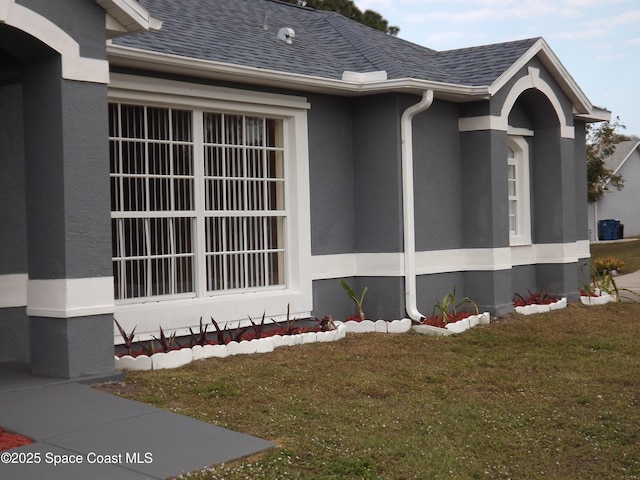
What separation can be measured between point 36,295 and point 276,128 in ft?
14.7

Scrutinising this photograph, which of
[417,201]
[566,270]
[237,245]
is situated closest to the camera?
[237,245]

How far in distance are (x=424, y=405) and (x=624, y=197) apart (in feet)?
123

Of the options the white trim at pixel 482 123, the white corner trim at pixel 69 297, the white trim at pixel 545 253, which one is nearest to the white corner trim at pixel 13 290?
the white corner trim at pixel 69 297

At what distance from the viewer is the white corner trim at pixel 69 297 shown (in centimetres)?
758

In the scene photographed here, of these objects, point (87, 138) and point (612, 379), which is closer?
point (87, 138)

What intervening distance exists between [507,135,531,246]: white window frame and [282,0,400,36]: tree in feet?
61.9

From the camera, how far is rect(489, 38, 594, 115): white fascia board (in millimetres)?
12914

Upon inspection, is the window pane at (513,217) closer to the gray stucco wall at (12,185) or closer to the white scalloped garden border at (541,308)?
the white scalloped garden border at (541,308)

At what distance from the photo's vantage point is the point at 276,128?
11266 millimetres

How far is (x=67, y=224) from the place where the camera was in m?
7.61

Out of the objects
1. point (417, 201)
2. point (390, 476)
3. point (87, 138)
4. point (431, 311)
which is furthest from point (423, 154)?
point (390, 476)

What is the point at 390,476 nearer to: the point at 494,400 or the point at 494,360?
the point at 494,400

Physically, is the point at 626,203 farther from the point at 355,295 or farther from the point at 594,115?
the point at 355,295

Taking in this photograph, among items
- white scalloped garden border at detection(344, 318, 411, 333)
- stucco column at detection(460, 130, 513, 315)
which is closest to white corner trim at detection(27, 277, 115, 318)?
→ white scalloped garden border at detection(344, 318, 411, 333)
